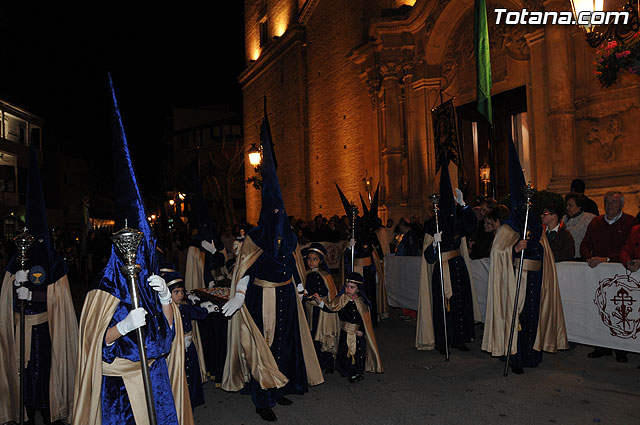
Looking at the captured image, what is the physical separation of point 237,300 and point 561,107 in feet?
33.7

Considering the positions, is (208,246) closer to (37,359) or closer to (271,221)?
(271,221)

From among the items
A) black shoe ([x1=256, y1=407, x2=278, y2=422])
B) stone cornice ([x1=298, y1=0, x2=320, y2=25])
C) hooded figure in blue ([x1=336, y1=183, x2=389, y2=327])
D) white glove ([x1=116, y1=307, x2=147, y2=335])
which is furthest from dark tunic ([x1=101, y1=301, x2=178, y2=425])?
stone cornice ([x1=298, y1=0, x2=320, y2=25])

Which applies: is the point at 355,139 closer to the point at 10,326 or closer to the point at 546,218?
the point at 546,218

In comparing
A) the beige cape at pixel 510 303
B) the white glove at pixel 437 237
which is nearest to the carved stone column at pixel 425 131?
the white glove at pixel 437 237

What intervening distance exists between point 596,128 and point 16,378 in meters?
12.1

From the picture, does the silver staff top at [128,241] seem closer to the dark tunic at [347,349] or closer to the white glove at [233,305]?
the white glove at [233,305]

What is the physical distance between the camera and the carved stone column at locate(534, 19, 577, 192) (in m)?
12.6

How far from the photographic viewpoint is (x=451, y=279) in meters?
7.87

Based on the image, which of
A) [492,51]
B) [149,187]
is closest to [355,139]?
[492,51]

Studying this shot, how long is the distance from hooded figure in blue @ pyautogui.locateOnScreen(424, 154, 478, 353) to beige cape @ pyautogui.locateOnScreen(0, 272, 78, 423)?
188 inches

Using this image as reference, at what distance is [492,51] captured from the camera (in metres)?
15.6

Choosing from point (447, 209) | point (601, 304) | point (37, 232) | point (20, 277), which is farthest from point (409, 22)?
point (20, 277)

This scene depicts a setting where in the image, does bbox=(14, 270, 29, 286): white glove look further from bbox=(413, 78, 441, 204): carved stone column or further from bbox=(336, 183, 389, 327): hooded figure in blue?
bbox=(413, 78, 441, 204): carved stone column

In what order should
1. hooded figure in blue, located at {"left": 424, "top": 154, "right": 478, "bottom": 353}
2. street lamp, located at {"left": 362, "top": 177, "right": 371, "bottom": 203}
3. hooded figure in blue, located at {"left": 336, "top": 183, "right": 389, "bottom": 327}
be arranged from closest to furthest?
hooded figure in blue, located at {"left": 424, "top": 154, "right": 478, "bottom": 353} < hooded figure in blue, located at {"left": 336, "top": 183, "right": 389, "bottom": 327} < street lamp, located at {"left": 362, "top": 177, "right": 371, "bottom": 203}
